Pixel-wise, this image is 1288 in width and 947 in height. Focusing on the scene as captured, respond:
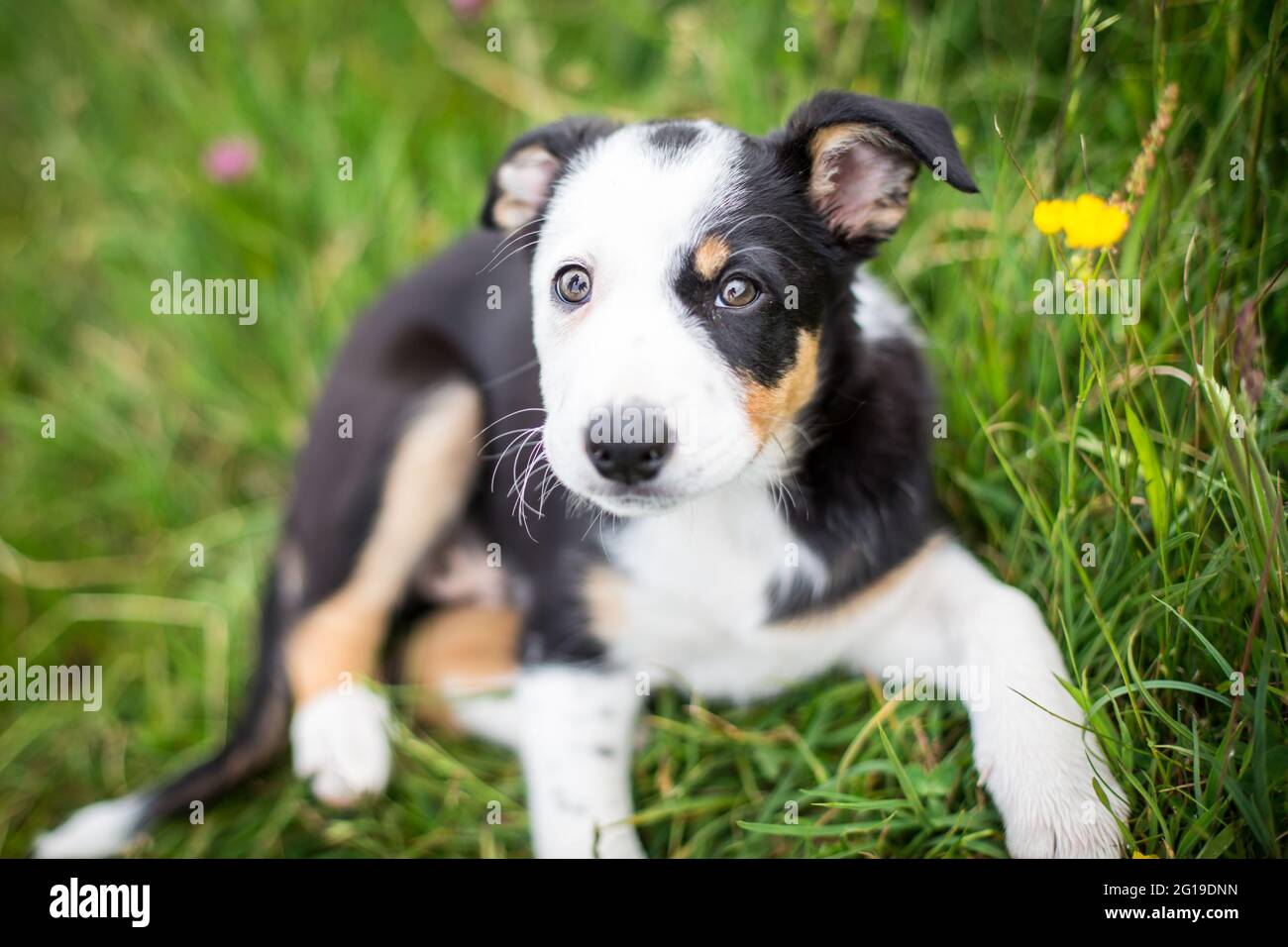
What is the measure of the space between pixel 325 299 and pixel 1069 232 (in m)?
2.64

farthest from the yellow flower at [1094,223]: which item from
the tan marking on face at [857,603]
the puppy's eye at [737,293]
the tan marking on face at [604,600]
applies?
the tan marking on face at [604,600]

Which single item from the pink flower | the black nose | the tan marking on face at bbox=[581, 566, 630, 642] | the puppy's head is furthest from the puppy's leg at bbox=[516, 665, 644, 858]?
the pink flower

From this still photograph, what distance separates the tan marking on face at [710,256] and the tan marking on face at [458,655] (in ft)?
4.80

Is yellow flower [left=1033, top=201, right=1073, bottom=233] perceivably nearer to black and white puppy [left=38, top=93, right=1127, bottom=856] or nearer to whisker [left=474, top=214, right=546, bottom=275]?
black and white puppy [left=38, top=93, right=1127, bottom=856]

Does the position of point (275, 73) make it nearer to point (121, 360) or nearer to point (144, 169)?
point (144, 169)

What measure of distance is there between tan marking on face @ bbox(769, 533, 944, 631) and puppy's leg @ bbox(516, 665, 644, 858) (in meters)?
0.46

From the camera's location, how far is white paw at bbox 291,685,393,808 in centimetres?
289

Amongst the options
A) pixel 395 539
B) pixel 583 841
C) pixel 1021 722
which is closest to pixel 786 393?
pixel 1021 722

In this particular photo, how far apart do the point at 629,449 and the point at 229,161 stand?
9.15ft

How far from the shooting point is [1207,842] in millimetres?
2061

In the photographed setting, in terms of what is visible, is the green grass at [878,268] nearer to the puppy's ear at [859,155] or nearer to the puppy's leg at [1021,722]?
the puppy's leg at [1021,722]

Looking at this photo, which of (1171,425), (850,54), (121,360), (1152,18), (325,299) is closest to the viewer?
(1171,425)

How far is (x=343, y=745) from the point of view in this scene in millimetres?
2914
